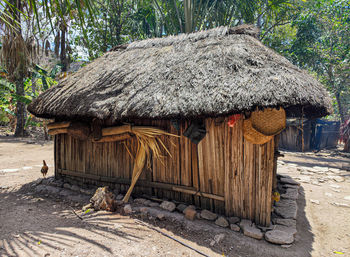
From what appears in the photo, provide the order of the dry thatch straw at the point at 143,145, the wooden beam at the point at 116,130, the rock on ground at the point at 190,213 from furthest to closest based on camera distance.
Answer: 1. the wooden beam at the point at 116,130
2. the dry thatch straw at the point at 143,145
3. the rock on ground at the point at 190,213

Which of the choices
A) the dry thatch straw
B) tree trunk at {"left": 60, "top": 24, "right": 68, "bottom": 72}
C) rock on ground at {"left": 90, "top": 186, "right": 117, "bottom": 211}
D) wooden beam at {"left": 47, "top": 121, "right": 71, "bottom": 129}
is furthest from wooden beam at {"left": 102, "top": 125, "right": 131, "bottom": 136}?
tree trunk at {"left": 60, "top": 24, "right": 68, "bottom": 72}

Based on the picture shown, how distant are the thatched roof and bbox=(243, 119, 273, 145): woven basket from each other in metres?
0.36

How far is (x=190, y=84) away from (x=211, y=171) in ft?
4.93

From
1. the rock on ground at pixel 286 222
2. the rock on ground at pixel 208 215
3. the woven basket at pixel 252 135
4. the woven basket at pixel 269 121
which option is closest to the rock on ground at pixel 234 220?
the rock on ground at pixel 208 215

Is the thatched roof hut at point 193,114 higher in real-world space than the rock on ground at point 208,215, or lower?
higher

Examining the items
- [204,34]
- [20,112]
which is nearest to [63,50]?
[20,112]

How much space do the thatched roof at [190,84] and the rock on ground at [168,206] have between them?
160 centimetres

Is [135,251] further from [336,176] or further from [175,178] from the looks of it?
[336,176]

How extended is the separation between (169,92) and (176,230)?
2.20 m

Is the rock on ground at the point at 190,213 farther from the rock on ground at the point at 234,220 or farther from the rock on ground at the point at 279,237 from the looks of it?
the rock on ground at the point at 279,237

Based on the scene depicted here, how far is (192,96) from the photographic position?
10.9ft

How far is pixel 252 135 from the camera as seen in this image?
308 centimetres

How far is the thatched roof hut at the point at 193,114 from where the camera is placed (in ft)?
10.1

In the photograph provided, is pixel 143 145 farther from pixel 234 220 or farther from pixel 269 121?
pixel 269 121
